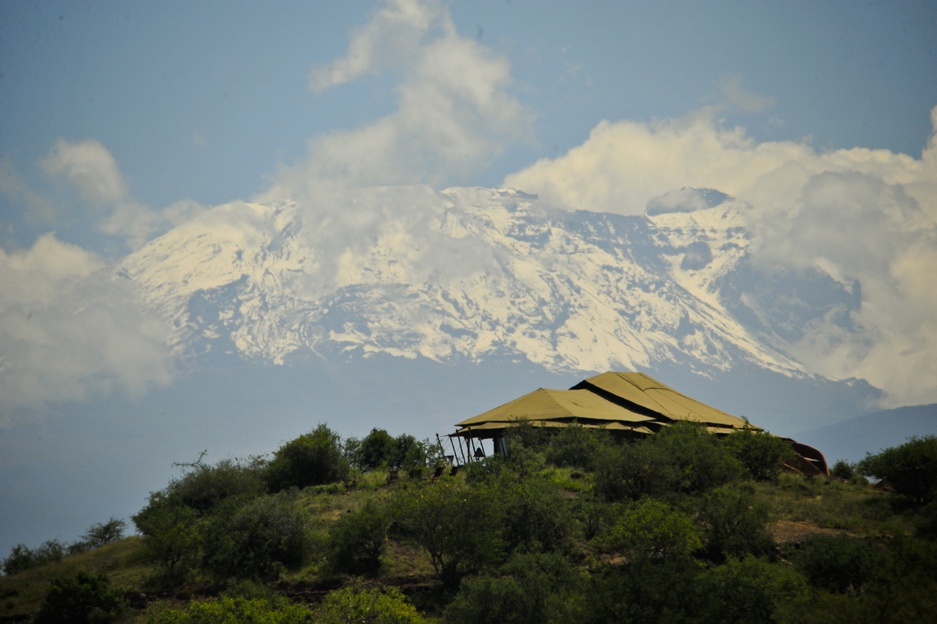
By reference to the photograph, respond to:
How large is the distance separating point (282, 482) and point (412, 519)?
19.7 meters

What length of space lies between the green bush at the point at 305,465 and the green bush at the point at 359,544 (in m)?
16.9

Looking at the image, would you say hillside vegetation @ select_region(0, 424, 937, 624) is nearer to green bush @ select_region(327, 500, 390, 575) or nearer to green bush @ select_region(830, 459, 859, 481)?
green bush @ select_region(327, 500, 390, 575)

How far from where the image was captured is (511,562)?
33.3 meters

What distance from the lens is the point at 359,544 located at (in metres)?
37.2

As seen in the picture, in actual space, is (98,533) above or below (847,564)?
above

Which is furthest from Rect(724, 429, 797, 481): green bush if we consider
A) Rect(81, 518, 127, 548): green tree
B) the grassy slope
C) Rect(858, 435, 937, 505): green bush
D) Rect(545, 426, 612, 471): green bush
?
Rect(81, 518, 127, 548): green tree

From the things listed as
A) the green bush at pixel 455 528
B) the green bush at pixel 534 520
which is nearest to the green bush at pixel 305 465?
the green bush at pixel 455 528

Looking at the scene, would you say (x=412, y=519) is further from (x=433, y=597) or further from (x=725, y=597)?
(x=725, y=597)

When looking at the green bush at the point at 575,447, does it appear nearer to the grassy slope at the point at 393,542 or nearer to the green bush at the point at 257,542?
the grassy slope at the point at 393,542

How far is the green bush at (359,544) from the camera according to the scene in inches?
1454

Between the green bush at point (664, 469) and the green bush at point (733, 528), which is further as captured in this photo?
the green bush at point (664, 469)

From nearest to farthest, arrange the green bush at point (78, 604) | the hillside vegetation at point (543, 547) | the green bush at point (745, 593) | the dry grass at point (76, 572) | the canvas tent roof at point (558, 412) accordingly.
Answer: the green bush at point (745, 593), the hillside vegetation at point (543, 547), the green bush at point (78, 604), the dry grass at point (76, 572), the canvas tent roof at point (558, 412)

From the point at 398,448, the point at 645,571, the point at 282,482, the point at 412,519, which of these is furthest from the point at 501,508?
the point at 398,448

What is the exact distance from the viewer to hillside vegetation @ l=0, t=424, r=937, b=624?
27.8m
